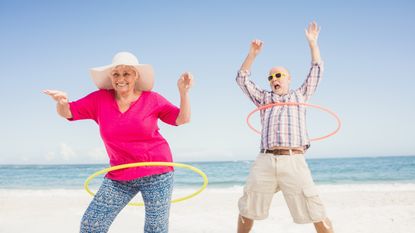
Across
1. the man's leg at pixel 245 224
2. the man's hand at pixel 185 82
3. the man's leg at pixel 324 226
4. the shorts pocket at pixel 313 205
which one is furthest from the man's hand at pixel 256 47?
the man's leg at pixel 324 226

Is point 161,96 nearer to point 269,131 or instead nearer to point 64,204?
point 269,131

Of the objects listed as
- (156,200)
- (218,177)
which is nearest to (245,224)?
(156,200)

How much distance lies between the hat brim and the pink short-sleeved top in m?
0.08

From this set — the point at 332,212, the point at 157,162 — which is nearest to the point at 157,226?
the point at 157,162

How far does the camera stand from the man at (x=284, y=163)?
4.35m

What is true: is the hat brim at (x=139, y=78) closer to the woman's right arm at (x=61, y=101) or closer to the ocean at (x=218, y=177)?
the woman's right arm at (x=61, y=101)

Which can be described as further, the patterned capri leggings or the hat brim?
the hat brim

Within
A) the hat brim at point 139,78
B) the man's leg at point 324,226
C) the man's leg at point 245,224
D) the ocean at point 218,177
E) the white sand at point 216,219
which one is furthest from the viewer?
the ocean at point 218,177

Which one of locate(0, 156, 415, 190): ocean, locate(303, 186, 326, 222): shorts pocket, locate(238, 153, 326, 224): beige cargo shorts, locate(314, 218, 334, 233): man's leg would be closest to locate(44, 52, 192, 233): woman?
locate(238, 153, 326, 224): beige cargo shorts

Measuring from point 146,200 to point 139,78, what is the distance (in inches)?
40.6

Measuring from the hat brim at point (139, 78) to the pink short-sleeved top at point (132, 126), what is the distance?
0.26ft

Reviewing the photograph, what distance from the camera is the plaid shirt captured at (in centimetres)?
444

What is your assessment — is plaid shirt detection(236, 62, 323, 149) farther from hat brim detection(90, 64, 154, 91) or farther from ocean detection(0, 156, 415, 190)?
ocean detection(0, 156, 415, 190)

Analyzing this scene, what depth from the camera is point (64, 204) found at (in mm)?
10250
